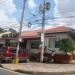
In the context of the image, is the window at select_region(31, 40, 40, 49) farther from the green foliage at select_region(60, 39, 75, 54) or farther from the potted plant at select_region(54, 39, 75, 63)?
the green foliage at select_region(60, 39, 75, 54)

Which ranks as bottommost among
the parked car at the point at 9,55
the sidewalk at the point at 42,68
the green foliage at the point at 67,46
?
the sidewalk at the point at 42,68

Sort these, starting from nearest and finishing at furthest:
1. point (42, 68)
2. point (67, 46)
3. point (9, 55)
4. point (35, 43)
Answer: point (42, 68)
point (9, 55)
point (67, 46)
point (35, 43)

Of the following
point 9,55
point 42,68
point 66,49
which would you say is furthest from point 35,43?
point 42,68

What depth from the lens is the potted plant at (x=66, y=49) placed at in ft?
103

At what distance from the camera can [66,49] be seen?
1235 inches

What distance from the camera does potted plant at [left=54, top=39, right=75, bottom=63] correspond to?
1231 inches

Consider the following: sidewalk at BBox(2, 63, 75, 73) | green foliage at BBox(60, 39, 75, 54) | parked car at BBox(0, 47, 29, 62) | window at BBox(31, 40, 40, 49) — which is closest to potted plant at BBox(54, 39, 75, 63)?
green foliage at BBox(60, 39, 75, 54)

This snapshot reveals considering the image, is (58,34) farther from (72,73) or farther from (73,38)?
(72,73)

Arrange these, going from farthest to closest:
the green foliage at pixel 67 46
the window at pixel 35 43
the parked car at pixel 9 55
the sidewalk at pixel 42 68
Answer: the window at pixel 35 43 → the green foliage at pixel 67 46 → the parked car at pixel 9 55 → the sidewalk at pixel 42 68

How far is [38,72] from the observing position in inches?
828

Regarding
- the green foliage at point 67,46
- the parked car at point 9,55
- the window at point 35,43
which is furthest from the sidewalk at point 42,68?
the window at point 35,43

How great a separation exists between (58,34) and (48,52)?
8.01 feet

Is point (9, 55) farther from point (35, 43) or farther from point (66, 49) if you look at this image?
point (35, 43)

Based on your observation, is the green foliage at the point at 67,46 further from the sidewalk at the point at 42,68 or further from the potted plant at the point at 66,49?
the sidewalk at the point at 42,68
